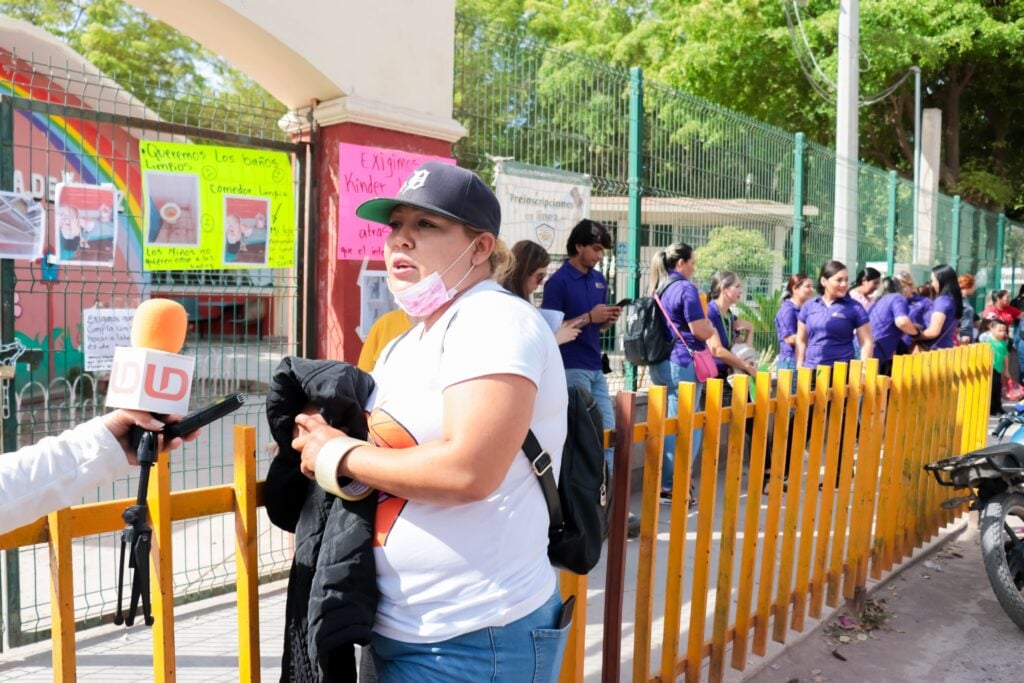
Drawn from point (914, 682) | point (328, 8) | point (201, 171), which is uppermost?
point (328, 8)

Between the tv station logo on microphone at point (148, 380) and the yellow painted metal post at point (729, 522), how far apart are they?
2359 millimetres

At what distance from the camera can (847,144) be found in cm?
1043

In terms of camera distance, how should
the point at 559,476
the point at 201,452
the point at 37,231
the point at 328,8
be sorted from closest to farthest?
the point at 559,476 < the point at 37,231 < the point at 328,8 < the point at 201,452

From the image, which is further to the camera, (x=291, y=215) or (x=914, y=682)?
(x=291, y=215)

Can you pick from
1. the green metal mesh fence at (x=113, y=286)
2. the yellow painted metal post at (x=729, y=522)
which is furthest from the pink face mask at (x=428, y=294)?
the green metal mesh fence at (x=113, y=286)

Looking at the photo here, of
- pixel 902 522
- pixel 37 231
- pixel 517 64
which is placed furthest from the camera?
pixel 517 64

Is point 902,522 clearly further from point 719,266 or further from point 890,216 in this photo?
point 890,216

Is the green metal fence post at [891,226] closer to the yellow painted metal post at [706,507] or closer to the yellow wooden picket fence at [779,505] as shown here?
the yellow wooden picket fence at [779,505]

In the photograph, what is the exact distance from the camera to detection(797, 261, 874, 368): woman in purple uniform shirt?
A: 272 inches

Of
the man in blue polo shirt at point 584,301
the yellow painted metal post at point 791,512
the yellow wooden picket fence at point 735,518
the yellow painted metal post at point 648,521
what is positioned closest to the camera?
the yellow wooden picket fence at point 735,518

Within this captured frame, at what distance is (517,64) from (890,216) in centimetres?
902

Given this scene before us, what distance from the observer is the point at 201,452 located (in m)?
8.07

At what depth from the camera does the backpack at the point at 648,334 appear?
241 inches

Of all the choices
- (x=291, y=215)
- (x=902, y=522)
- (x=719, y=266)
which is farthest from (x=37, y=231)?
(x=719, y=266)
